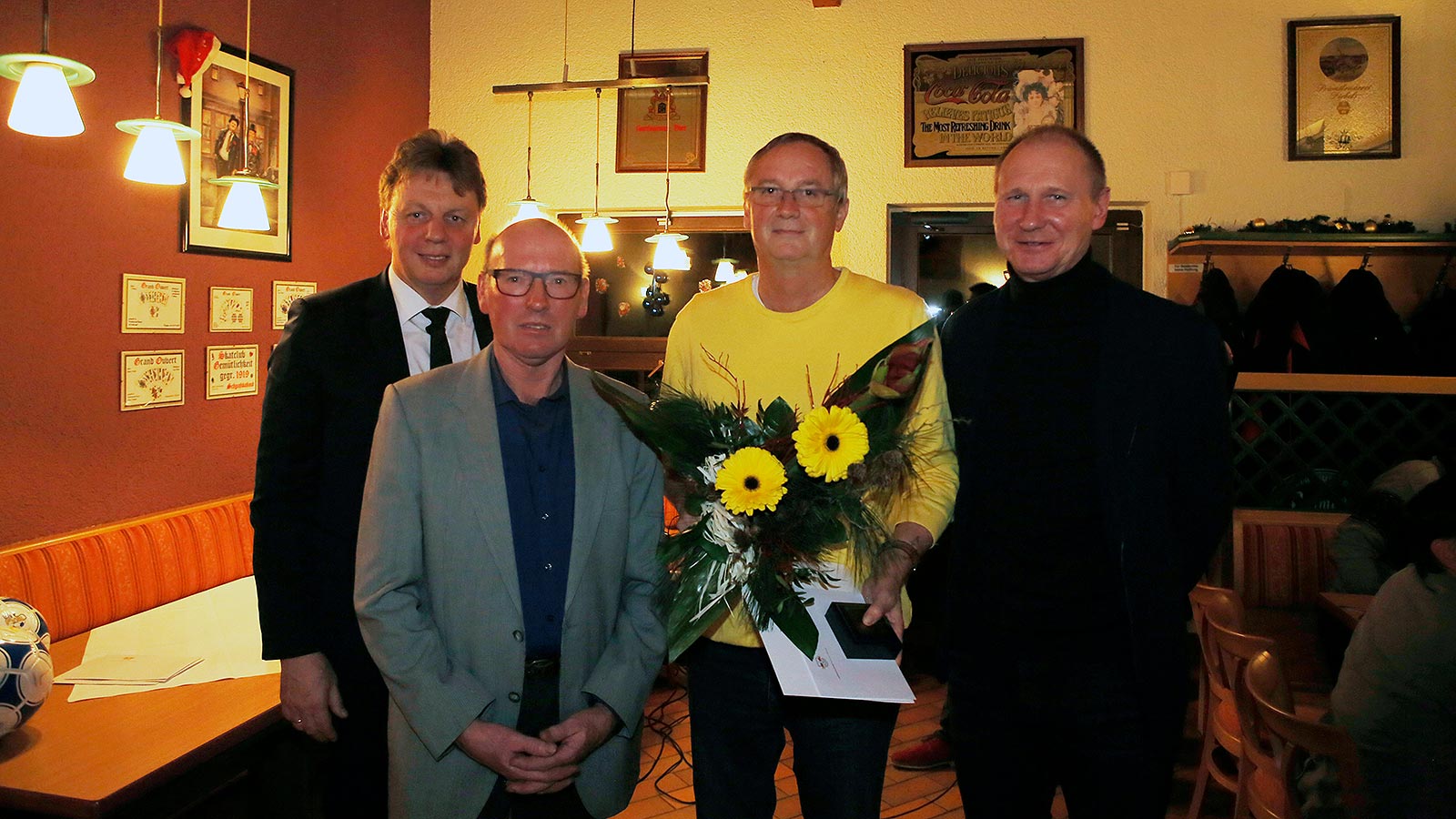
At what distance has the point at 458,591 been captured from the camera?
1.56 m

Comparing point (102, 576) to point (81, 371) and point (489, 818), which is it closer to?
point (81, 371)

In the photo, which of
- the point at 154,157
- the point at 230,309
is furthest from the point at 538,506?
the point at 230,309

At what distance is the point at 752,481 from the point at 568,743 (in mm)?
613

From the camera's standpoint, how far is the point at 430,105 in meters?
5.86

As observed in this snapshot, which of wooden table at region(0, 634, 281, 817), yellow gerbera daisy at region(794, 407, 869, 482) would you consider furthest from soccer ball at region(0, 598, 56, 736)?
yellow gerbera daisy at region(794, 407, 869, 482)

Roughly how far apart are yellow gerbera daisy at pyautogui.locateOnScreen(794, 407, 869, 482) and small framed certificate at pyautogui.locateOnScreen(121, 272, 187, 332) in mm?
3148

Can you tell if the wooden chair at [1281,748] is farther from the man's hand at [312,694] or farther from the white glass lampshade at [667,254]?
the white glass lampshade at [667,254]

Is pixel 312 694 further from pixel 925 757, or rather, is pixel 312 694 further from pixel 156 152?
pixel 925 757

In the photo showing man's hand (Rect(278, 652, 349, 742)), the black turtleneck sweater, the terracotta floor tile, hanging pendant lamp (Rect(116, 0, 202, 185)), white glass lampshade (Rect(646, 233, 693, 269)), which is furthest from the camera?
white glass lampshade (Rect(646, 233, 693, 269))

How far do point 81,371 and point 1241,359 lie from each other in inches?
212

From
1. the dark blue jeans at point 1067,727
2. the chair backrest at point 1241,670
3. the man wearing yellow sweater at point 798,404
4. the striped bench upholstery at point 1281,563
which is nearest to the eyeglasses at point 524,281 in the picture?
the man wearing yellow sweater at point 798,404

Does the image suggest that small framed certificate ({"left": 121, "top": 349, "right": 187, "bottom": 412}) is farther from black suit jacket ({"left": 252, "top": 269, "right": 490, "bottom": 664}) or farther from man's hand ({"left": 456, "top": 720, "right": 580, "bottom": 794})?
man's hand ({"left": 456, "top": 720, "right": 580, "bottom": 794})

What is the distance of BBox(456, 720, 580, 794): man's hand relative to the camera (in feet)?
5.00

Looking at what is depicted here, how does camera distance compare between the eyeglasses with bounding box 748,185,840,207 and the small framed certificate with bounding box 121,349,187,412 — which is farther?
the small framed certificate with bounding box 121,349,187,412
